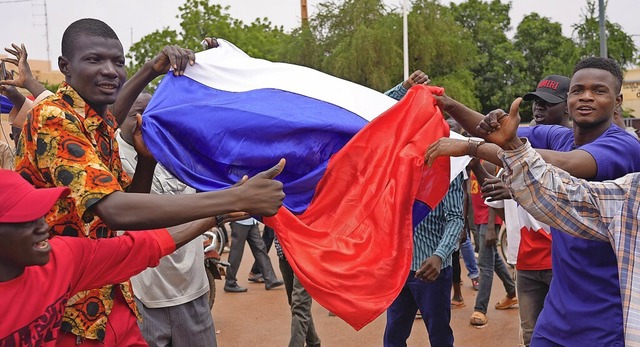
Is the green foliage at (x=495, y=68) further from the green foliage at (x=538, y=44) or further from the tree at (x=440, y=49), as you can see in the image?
the tree at (x=440, y=49)

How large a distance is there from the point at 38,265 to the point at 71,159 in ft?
1.55

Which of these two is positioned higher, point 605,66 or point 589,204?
point 605,66

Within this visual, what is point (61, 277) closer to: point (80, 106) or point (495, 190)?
point (80, 106)

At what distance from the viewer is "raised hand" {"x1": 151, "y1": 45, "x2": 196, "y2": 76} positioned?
4.35 metres

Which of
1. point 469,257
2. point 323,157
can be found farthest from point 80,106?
point 469,257

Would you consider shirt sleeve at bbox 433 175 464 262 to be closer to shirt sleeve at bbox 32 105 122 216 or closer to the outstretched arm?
the outstretched arm

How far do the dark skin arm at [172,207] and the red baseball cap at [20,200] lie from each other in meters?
0.27

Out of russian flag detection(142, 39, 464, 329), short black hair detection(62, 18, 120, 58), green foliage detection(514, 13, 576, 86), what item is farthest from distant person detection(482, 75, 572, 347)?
green foliage detection(514, 13, 576, 86)

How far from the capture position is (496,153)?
346cm

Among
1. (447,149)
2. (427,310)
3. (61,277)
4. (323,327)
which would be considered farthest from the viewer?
(323,327)

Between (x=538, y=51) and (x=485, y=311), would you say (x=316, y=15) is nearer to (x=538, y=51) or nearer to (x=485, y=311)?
(x=538, y=51)

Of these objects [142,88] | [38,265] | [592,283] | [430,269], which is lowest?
[430,269]

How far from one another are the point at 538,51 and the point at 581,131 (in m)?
34.0

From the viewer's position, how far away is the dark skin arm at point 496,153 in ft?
11.1
